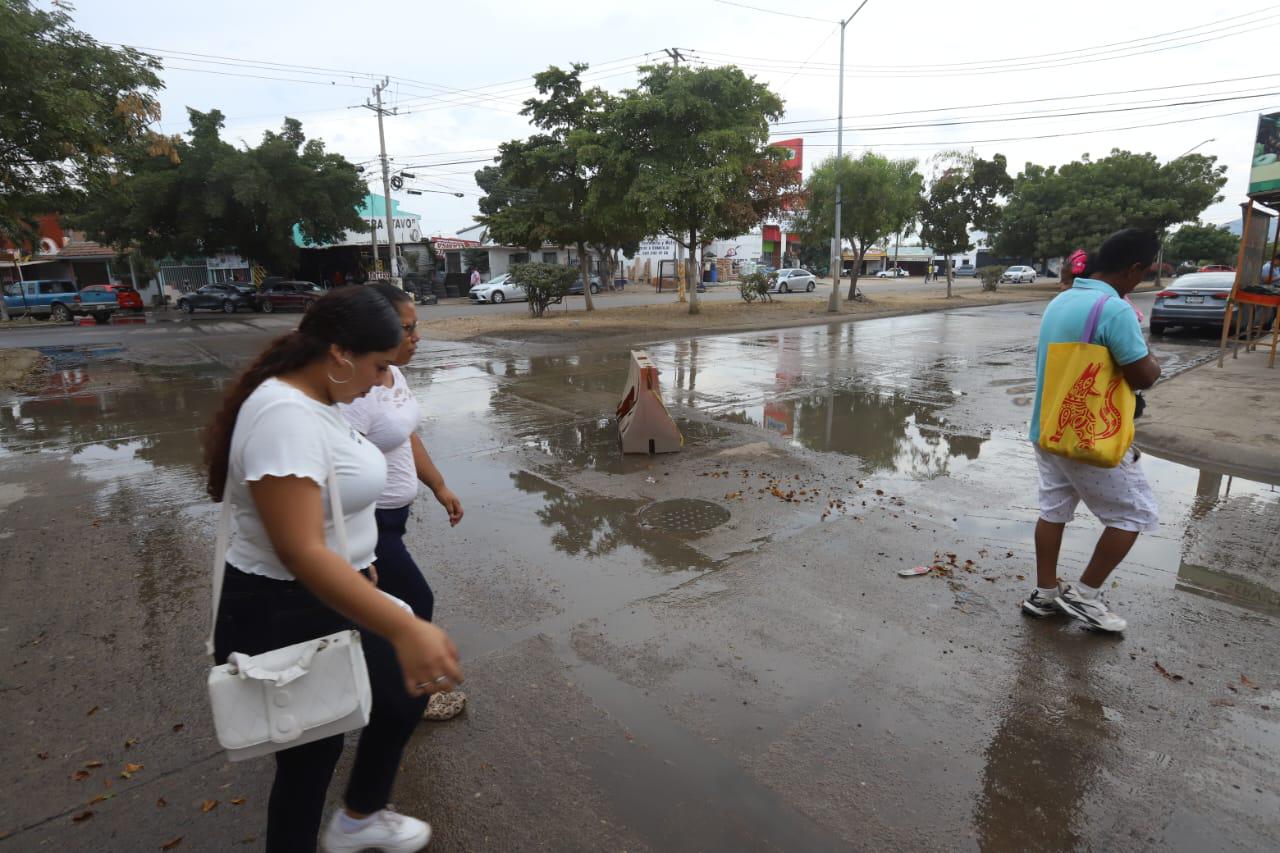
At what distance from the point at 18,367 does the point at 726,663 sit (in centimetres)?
1610

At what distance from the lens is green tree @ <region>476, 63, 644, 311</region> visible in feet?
68.0

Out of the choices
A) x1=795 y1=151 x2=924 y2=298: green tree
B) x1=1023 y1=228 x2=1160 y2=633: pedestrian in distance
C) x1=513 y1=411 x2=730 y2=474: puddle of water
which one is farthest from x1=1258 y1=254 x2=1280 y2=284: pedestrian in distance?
x1=795 y1=151 x2=924 y2=298: green tree

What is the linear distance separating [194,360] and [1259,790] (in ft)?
57.5

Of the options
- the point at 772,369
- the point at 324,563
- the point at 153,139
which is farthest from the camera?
the point at 153,139

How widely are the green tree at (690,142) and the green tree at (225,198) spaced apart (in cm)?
1676

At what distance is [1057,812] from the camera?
245 cm

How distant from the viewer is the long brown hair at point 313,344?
1803 mm

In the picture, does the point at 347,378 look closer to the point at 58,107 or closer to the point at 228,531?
the point at 228,531

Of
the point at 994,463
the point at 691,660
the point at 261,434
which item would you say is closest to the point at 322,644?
the point at 261,434

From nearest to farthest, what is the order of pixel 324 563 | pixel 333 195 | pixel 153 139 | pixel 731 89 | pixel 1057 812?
pixel 324 563 → pixel 1057 812 → pixel 153 139 → pixel 731 89 → pixel 333 195

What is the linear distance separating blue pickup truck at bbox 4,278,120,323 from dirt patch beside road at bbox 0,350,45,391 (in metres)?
15.2

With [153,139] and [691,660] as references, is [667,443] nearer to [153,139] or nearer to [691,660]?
[691,660]

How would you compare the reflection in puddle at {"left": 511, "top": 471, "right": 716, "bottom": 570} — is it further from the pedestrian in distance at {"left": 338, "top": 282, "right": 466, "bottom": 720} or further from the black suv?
the black suv

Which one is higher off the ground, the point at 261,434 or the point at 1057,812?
the point at 261,434
